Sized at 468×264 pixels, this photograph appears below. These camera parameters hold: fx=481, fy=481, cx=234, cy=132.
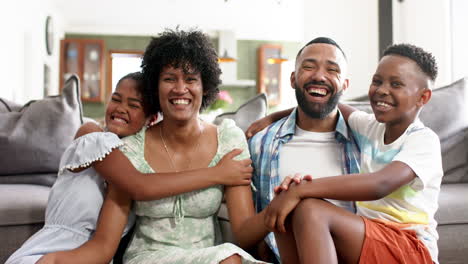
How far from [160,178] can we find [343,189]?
0.57 metres

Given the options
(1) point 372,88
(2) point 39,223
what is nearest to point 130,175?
(2) point 39,223

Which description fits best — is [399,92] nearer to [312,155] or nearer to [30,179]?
[312,155]

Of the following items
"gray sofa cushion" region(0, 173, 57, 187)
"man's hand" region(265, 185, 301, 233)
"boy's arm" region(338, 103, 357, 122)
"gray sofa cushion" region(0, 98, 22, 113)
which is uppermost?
"gray sofa cushion" region(0, 98, 22, 113)

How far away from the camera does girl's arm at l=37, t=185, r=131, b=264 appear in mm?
1473

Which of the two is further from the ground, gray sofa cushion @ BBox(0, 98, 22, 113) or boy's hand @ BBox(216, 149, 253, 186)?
gray sofa cushion @ BBox(0, 98, 22, 113)

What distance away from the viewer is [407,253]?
1293mm

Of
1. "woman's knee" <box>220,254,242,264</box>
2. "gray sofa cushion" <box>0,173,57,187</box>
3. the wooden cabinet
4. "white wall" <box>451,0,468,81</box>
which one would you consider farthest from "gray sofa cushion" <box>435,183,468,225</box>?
the wooden cabinet

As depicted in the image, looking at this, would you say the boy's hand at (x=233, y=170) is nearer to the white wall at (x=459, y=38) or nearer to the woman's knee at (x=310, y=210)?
the woman's knee at (x=310, y=210)

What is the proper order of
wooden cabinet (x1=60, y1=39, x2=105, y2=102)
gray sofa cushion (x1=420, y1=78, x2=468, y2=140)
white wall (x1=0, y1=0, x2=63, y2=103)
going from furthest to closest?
wooden cabinet (x1=60, y1=39, x2=105, y2=102), white wall (x1=0, y1=0, x2=63, y2=103), gray sofa cushion (x1=420, y1=78, x2=468, y2=140)

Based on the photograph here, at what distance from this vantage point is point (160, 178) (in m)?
1.51

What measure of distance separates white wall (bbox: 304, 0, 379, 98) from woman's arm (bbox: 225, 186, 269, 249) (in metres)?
4.01

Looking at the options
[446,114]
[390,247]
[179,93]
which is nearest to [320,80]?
[179,93]

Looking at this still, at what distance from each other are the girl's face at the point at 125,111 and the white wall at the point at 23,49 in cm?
397

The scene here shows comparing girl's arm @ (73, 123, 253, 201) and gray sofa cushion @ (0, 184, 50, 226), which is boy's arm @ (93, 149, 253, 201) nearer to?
girl's arm @ (73, 123, 253, 201)
